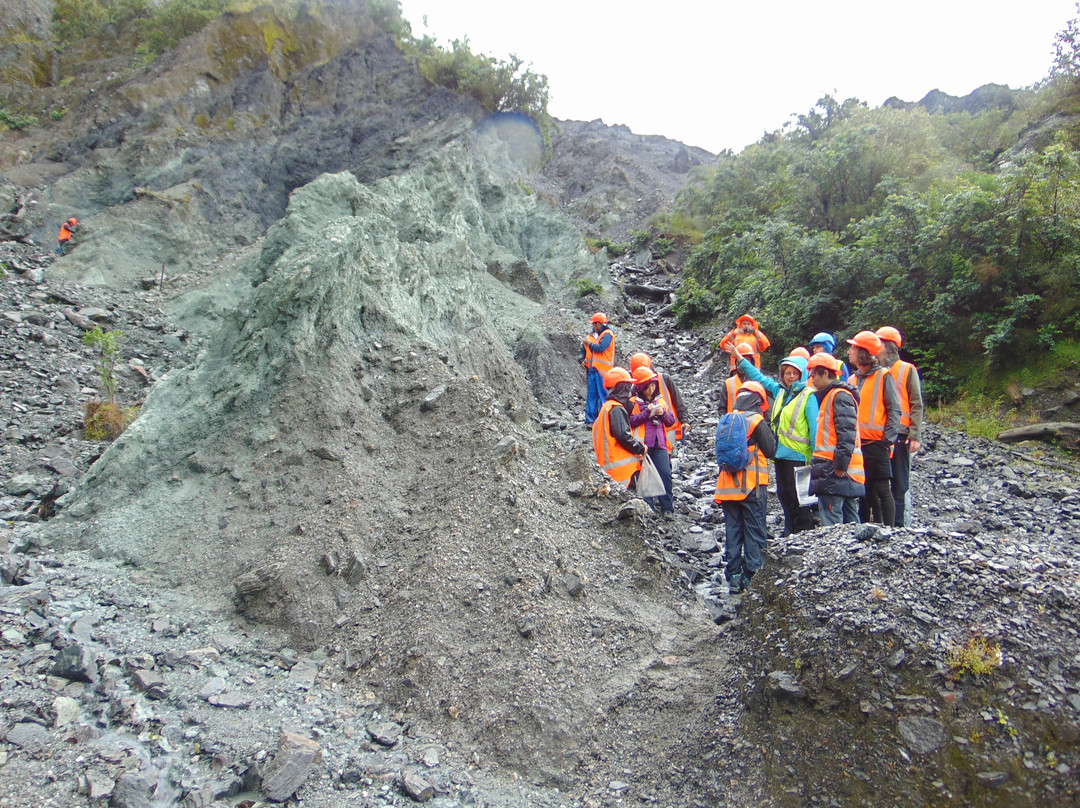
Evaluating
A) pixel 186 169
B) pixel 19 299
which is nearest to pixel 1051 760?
pixel 19 299

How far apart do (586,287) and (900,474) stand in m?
13.0

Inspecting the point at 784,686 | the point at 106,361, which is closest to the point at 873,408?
the point at 784,686

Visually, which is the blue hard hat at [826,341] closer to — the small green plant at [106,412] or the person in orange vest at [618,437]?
the person in orange vest at [618,437]

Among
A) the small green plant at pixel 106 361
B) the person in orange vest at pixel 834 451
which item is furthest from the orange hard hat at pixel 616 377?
the small green plant at pixel 106 361

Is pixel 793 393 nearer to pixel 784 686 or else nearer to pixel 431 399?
pixel 784 686

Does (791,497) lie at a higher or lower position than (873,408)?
lower

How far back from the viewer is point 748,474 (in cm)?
560

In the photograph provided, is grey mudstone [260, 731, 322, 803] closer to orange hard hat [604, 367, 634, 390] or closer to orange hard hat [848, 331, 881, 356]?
orange hard hat [604, 367, 634, 390]

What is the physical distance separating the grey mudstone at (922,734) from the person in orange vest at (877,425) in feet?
10.2

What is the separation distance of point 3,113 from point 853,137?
897 inches

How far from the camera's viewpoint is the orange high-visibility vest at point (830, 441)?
524 centimetres

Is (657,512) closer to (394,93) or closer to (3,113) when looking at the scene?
(394,93)

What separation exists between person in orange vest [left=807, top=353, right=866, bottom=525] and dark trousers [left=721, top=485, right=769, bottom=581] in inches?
20.6

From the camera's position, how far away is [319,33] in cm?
1800
